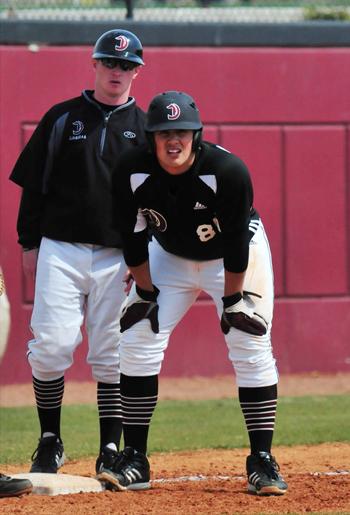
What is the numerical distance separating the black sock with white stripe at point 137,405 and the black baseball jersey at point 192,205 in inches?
22.0

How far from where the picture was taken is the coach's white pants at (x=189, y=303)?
203 inches

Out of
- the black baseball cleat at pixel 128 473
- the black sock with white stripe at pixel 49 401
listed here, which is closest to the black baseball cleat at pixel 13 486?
the black baseball cleat at pixel 128 473

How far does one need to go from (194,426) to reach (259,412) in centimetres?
280

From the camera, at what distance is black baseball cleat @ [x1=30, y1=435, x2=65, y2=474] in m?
5.63

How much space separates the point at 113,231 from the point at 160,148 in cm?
80

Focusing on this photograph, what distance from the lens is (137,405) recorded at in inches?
207

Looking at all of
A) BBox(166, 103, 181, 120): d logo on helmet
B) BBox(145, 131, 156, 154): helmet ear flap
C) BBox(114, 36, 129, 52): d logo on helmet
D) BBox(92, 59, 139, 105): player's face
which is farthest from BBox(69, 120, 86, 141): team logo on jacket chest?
BBox(166, 103, 181, 120): d logo on helmet

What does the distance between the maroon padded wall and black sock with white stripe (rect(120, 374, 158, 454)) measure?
446 centimetres

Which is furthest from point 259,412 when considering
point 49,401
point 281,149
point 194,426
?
point 281,149

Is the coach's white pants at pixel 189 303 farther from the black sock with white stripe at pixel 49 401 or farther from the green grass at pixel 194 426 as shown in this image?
the green grass at pixel 194 426

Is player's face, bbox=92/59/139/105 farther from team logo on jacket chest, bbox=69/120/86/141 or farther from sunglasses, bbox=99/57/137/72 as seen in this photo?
team logo on jacket chest, bbox=69/120/86/141

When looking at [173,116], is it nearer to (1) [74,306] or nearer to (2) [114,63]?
(2) [114,63]

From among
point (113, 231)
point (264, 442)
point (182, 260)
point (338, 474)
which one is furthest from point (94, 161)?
point (338, 474)

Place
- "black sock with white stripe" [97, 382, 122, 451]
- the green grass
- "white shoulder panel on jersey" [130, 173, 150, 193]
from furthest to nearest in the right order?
the green grass → "black sock with white stripe" [97, 382, 122, 451] → "white shoulder panel on jersey" [130, 173, 150, 193]
